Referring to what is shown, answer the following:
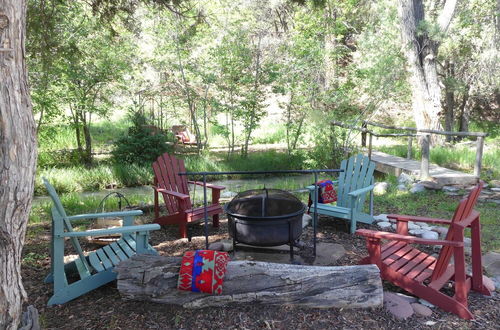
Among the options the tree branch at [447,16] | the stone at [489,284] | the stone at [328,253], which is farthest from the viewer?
the tree branch at [447,16]

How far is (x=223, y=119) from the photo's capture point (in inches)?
461

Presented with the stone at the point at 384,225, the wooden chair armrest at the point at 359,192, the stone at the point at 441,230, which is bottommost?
the stone at the point at 441,230

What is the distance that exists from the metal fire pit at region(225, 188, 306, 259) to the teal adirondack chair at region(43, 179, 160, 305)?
0.63 metres

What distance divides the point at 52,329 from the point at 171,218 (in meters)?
1.74

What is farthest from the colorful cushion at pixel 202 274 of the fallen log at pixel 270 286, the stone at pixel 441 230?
the stone at pixel 441 230

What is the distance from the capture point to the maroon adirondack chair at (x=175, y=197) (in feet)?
12.6

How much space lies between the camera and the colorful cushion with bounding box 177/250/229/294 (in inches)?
95.3

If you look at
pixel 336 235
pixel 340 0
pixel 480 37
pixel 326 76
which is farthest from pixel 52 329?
pixel 340 0

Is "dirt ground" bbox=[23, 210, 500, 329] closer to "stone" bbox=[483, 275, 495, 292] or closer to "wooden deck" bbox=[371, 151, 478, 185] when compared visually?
"stone" bbox=[483, 275, 495, 292]

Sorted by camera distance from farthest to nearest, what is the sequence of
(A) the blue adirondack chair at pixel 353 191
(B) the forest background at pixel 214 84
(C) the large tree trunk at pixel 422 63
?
(C) the large tree trunk at pixel 422 63, (B) the forest background at pixel 214 84, (A) the blue adirondack chair at pixel 353 191

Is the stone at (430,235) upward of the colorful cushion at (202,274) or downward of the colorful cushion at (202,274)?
downward

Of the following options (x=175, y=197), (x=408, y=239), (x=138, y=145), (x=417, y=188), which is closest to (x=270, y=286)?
(x=408, y=239)

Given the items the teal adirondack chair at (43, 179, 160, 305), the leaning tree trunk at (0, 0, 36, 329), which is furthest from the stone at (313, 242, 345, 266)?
the leaning tree trunk at (0, 0, 36, 329)

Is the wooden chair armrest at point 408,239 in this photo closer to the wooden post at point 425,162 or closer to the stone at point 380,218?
the stone at point 380,218
